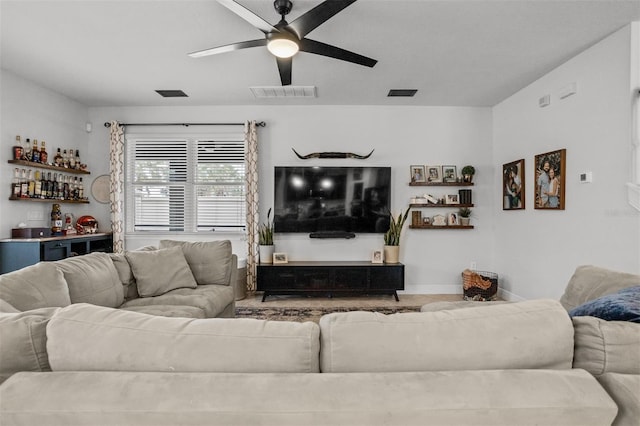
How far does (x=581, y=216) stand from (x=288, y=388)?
3.53 m

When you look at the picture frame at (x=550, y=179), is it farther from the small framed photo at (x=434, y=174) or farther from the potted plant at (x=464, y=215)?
the small framed photo at (x=434, y=174)

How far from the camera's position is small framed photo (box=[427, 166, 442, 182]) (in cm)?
473

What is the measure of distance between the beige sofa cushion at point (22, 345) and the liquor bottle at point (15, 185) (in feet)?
12.4

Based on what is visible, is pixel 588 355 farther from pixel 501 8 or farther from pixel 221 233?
pixel 221 233

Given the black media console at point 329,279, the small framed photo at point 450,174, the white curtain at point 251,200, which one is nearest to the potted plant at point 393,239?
the black media console at point 329,279

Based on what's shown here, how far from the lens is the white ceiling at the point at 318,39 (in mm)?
2488

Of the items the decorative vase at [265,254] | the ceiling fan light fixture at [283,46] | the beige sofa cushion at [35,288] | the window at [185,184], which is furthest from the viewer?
the window at [185,184]

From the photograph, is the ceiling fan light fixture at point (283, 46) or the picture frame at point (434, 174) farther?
the picture frame at point (434, 174)

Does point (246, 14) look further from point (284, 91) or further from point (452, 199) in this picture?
point (452, 199)

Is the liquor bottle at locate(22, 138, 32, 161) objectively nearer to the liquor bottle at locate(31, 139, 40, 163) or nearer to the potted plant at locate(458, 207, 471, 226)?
the liquor bottle at locate(31, 139, 40, 163)

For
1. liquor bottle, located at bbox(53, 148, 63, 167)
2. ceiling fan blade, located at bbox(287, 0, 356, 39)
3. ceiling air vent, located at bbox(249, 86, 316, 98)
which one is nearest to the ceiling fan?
ceiling fan blade, located at bbox(287, 0, 356, 39)

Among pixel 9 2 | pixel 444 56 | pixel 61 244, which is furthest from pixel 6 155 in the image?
pixel 444 56

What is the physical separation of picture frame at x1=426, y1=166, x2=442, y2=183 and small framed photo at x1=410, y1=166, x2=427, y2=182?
7 cm

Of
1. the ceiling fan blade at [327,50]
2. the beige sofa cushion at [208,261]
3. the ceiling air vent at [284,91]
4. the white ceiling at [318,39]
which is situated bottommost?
the beige sofa cushion at [208,261]
